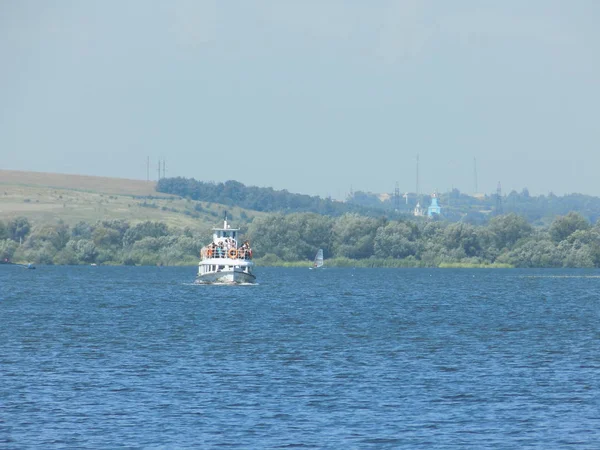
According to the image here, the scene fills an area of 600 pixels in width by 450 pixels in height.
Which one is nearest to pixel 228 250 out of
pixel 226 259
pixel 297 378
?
pixel 226 259

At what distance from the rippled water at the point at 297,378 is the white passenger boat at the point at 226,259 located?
3261 cm

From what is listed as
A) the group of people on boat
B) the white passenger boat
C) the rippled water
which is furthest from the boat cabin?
the rippled water

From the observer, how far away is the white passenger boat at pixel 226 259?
136750 mm

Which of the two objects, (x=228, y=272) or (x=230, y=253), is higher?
(x=230, y=253)

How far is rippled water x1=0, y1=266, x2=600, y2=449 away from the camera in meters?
40.9

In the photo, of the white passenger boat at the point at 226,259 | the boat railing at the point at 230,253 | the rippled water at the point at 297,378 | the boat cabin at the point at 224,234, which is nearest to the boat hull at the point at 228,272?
the white passenger boat at the point at 226,259

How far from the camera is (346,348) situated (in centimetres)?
6794

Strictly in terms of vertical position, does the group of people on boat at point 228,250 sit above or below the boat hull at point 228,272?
above

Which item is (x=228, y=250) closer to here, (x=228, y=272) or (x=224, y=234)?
(x=224, y=234)

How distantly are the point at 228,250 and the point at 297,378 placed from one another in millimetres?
83583

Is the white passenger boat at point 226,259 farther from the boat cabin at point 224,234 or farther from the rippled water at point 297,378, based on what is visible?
the rippled water at point 297,378

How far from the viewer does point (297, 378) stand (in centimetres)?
5366

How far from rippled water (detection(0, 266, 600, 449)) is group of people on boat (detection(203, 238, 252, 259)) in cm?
3217

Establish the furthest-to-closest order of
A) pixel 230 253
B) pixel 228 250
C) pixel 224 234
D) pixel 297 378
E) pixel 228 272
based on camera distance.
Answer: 1. pixel 224 234
2. pixel 228 272
3. pixel 228 250
4. pixel 230 253
5. pixel 297 378
